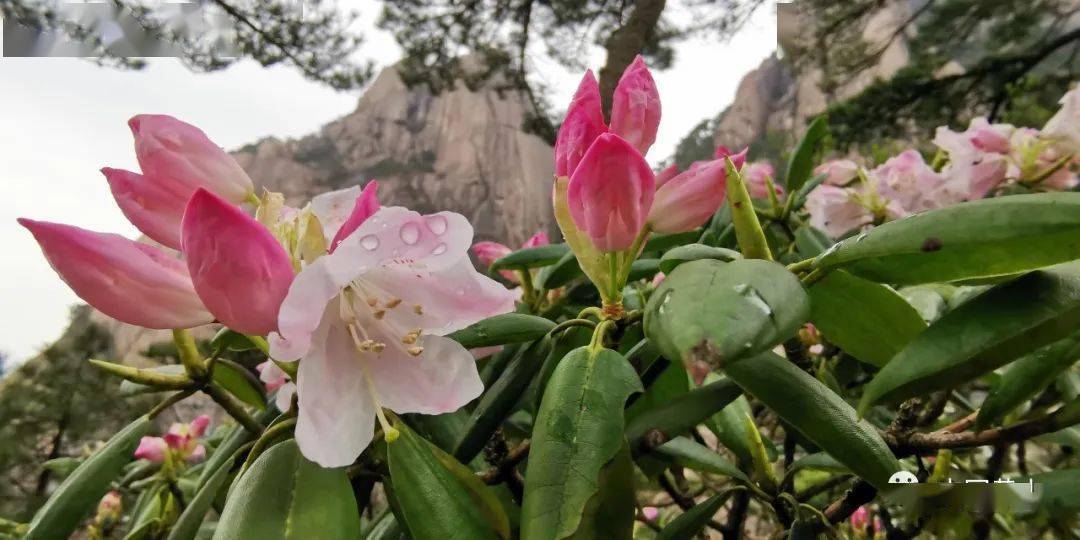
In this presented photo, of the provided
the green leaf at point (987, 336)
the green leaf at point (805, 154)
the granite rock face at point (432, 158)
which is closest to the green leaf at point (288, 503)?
the green leaf at point (987, 336)

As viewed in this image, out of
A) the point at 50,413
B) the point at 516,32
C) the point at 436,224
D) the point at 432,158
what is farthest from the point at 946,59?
the point at 432,158

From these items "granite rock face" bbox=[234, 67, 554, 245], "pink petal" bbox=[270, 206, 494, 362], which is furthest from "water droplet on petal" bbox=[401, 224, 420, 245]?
"granite rock face" bbox=[234, 67, 554, 245]

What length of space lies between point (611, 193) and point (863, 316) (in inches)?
5.3

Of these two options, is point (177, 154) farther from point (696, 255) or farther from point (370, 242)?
point (696, 255)

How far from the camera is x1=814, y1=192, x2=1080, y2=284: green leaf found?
0.73 ft

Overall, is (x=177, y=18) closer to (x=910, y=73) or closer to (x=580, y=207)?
(x=580, y=207)

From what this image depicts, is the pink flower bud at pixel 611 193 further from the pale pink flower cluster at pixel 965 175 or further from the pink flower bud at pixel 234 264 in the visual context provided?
the pale pink flower cluster at pixel 965 175

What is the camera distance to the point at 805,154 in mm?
558

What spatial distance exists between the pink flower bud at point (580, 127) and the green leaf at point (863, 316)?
0.42 ft

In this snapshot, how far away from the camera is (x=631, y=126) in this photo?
1.14 feet

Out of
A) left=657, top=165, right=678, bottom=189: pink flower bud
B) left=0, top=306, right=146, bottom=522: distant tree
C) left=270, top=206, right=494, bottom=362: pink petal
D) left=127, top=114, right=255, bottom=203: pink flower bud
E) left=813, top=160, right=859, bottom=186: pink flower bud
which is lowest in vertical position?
left=0, top=306, right=146, bottom=522: distant tree

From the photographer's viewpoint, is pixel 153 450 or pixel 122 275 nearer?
pixel 122 275

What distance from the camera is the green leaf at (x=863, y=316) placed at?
0.98ft

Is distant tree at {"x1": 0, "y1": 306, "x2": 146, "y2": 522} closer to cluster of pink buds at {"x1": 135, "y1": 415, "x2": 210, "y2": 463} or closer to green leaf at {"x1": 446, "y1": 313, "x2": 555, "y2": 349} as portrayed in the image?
cluster of pink buds at {"x1": 135, "y1": 415, "x2": 210, "y2": 463}
